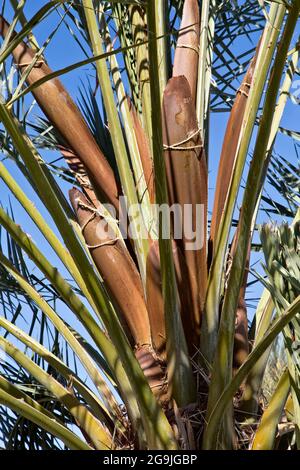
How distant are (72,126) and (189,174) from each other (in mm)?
441

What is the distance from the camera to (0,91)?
68.4 inches

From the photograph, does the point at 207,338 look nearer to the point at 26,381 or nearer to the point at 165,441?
the point at 165,441

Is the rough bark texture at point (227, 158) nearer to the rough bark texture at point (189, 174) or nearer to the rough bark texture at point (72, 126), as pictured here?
the rough bark texture at point (189, 174)

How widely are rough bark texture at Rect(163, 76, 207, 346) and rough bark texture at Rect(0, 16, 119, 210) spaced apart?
0.96ft

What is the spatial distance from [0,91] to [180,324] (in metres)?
0.73

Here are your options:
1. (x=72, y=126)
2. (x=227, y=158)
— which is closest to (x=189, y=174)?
(x=227, y=158)

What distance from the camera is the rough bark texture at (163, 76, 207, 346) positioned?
6.10 feet

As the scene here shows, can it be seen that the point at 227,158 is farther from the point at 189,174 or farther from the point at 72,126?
the point at 72,126

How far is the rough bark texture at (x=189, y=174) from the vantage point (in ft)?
6.10

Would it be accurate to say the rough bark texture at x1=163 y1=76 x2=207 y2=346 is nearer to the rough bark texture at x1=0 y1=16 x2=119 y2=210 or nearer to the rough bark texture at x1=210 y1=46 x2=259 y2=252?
the rough bark texture at x1=210 y1=46 x2=259 y2=252

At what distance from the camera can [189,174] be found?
1.89 metres

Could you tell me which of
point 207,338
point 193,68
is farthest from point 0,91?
point 207,338

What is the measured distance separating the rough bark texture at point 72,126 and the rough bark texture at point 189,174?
0.29 m

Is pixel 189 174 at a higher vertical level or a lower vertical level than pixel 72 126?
lower
